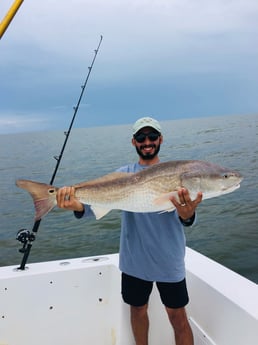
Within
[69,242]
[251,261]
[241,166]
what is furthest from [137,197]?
[241,166]

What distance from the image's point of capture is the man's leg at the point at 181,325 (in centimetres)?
297

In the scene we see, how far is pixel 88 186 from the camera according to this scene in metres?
2.92

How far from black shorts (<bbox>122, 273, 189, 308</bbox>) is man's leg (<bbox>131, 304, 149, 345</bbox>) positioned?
0.10m

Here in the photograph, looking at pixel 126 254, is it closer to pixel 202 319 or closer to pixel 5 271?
pixel 202 319

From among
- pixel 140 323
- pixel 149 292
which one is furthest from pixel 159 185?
pixel 140 323

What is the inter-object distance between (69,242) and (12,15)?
826 centimetres

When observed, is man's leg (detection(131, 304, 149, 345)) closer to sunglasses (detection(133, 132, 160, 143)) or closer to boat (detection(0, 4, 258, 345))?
boat (detection(0, 4, 258, 345))

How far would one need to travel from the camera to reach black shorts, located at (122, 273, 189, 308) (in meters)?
2.94

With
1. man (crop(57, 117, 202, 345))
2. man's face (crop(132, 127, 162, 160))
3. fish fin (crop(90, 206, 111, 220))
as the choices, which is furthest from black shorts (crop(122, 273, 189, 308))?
man's face (crop(132, 127, 162, 160))

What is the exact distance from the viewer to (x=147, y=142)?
2.99 metres

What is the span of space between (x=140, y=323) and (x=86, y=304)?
73cm

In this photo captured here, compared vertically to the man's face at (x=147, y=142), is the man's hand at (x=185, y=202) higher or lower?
lower

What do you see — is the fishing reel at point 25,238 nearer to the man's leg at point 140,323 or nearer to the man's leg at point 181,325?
the man's leg at point 140,323

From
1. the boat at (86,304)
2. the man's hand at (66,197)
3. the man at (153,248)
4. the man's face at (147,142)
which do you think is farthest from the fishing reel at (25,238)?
the man's face at (147,142)
